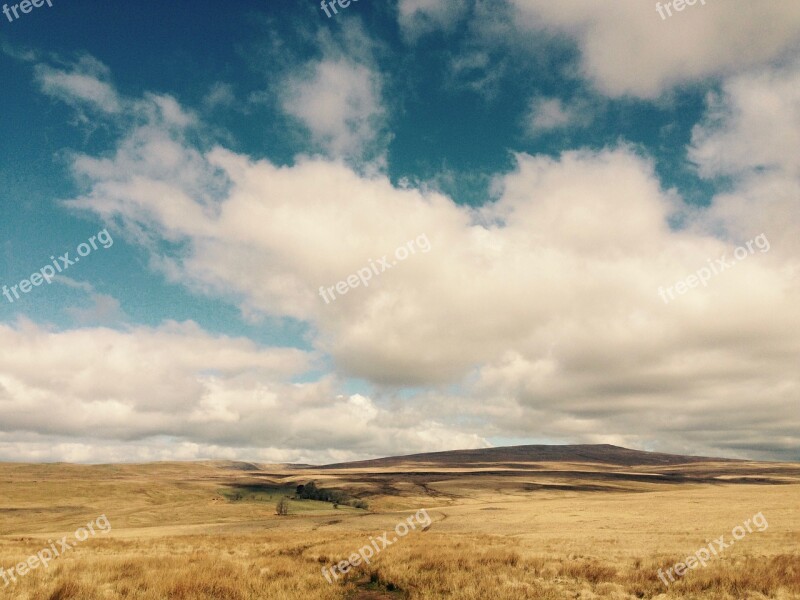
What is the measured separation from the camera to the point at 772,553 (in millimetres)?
23875

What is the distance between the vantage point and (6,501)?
5714 inches

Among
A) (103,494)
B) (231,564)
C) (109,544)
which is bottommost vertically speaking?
(103,494)

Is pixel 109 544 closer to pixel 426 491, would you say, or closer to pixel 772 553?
pixel 772 553

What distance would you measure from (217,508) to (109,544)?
59.0 meters

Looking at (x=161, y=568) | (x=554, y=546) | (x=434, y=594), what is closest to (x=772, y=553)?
(x=554, y=546)

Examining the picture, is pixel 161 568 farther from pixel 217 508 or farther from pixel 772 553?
pixel 217 508

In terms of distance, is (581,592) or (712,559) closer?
(581,592)

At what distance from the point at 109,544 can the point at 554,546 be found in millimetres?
31487

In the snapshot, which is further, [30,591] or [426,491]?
[426,491]

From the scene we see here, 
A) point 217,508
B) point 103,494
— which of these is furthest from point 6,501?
point 217,508

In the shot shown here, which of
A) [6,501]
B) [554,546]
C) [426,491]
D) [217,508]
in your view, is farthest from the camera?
[426,491]

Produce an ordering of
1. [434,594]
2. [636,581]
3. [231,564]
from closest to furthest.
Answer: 1. [434,594]
2. [636,581]
3. [231,564]

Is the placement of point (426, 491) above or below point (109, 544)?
below

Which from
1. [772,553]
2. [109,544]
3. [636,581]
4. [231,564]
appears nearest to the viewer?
[636,581]
